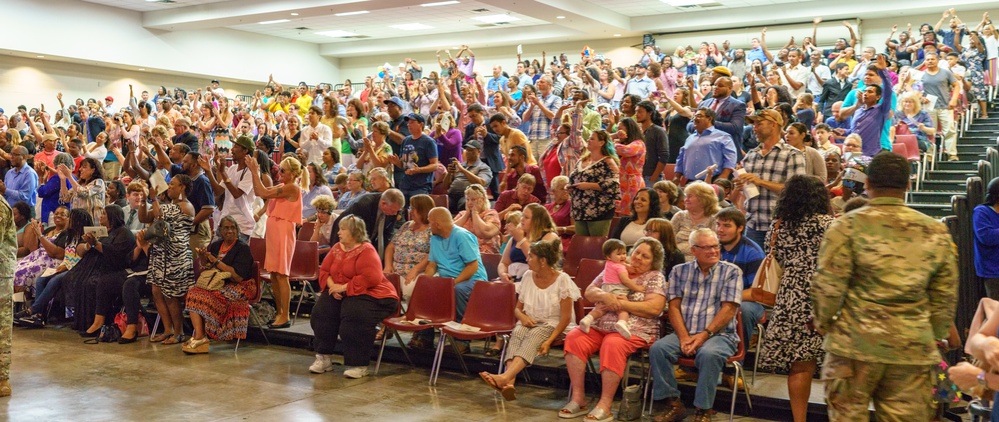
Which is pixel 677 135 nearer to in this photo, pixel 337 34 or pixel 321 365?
pixel 321 365

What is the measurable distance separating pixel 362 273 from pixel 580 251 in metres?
1.66

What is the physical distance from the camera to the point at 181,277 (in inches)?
307

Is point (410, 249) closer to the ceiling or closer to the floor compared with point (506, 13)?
closer to the floor

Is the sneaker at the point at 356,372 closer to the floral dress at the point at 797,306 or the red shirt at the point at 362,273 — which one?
the red shirt at the point at 362,273

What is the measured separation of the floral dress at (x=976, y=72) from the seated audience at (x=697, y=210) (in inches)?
322

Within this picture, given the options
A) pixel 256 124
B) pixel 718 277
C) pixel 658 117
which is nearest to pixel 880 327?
pixel 718 277

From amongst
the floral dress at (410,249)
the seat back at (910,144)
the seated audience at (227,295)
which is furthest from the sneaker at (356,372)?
the seat back at (910,144)

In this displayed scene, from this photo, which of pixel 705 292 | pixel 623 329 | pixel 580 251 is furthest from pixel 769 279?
pixel 580 251

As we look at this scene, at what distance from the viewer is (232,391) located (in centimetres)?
612

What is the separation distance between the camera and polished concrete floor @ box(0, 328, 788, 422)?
554cm

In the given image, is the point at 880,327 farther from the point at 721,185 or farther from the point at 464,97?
the point at 464,97

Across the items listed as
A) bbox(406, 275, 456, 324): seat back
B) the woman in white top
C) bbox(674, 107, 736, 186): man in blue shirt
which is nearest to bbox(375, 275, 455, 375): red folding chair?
bbox(406, 275, 456, 324): seat back

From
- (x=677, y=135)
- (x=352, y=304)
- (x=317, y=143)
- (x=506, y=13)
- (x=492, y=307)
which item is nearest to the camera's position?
(x=492, y=307)

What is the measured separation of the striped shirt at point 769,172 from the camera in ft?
20.1
